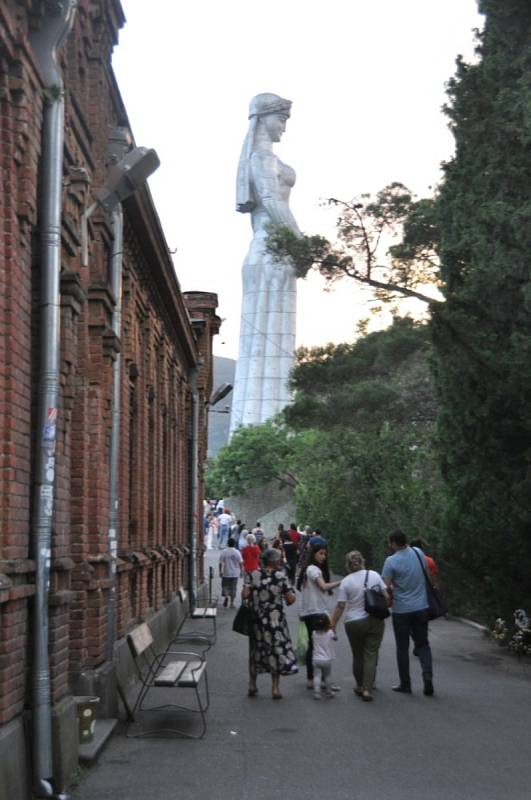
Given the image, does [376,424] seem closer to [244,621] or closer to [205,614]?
[205,614]

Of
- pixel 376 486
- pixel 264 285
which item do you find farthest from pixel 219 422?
pixel 376 486

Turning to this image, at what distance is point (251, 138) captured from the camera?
7588 centimetres

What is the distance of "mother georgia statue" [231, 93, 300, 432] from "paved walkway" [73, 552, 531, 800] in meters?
61.1

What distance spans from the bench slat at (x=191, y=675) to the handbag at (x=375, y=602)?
1983 millimetres

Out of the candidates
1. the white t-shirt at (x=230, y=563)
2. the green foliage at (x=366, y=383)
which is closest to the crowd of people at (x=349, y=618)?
the white t-shirt at (x=230, y=563)

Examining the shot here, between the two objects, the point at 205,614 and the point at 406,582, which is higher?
the point at 406,582

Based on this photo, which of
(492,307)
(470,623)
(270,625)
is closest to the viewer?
(270,625)

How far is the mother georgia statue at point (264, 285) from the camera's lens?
75875mm

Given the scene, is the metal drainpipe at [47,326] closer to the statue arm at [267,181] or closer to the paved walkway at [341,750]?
the paved walkway at [341,750]

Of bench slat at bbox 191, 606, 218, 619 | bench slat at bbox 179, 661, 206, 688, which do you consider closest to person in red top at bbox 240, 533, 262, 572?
bench slat at bbox 191, 606, 218, 619

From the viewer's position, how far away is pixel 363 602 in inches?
529

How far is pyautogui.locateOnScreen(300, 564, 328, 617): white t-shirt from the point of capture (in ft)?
45.7

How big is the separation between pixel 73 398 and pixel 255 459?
6065 cm

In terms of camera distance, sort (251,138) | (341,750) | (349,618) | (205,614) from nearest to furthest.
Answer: (341,750)
(349,618)
(205,614)
(251,138)
